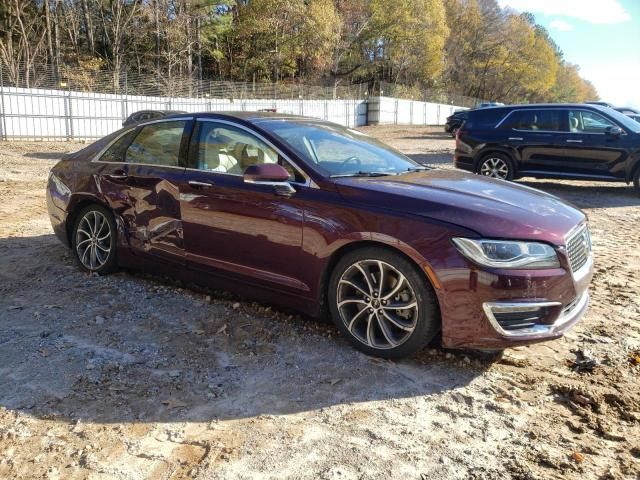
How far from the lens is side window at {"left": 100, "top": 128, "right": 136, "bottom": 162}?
522 cm

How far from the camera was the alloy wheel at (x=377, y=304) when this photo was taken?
351cm

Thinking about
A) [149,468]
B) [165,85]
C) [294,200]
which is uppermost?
[165,85]

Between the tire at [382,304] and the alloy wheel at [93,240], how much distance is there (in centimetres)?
254

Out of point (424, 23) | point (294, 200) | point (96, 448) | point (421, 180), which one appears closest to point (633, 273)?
point (421, 180)

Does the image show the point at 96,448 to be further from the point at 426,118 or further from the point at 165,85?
the point at 426,118

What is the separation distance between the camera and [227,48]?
44656mm

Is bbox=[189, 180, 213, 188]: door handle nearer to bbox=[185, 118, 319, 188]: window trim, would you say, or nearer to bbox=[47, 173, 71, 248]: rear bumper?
bbox=[185, 118, 319, 188]: window trim

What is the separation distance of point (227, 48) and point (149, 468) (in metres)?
45.6

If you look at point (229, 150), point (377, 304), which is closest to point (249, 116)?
point (229, 150)

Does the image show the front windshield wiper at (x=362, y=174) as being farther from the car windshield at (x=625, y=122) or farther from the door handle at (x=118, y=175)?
the car windshield at (x=625, y=122)

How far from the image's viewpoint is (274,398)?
126 inches

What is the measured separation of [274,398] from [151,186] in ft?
7.79

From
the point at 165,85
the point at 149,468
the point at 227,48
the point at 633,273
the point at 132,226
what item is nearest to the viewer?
the point at 149,468

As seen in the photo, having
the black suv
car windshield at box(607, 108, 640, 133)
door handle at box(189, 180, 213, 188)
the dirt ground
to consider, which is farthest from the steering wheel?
car windshield at box(607, 108, 640, 133)
